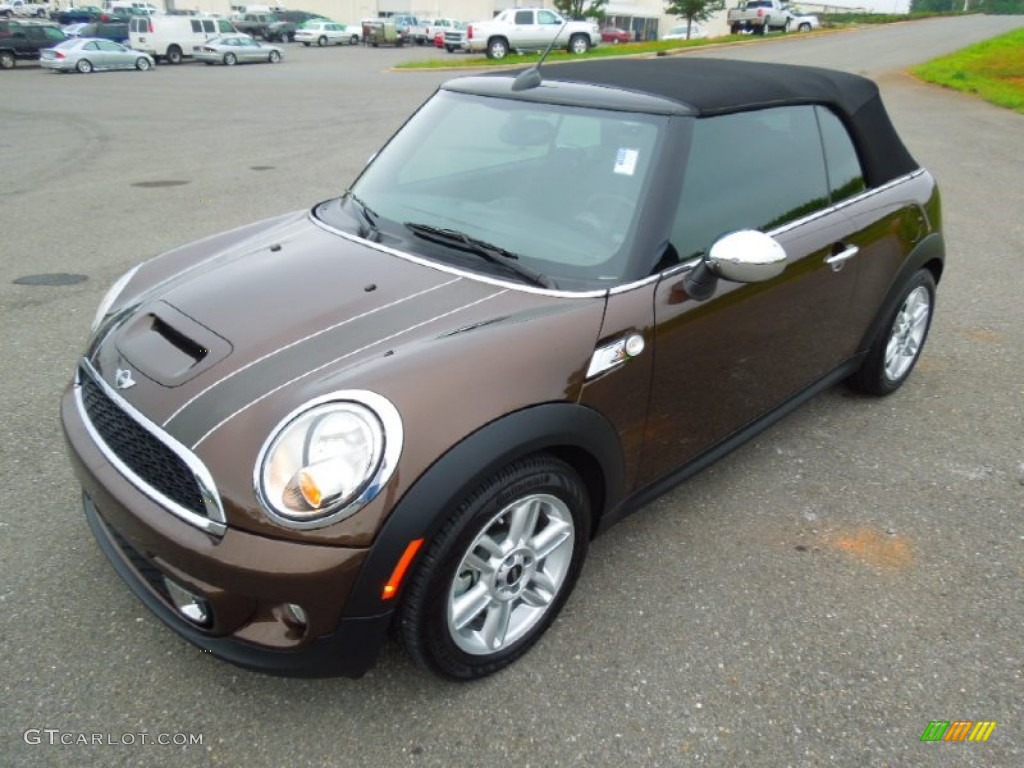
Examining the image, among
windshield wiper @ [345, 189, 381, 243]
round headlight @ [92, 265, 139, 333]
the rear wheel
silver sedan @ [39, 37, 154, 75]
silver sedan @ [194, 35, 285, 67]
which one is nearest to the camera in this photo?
round headlight @ [92, 265, 139, 333]

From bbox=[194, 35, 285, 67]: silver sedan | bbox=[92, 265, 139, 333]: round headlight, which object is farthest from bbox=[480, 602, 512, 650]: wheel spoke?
bbox=[194, 35, 285, 67]: silver sedan

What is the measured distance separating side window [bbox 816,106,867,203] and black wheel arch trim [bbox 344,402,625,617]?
178 cm

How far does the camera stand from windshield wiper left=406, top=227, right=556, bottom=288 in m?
2.40

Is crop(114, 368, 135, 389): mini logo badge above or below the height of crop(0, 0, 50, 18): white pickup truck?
below

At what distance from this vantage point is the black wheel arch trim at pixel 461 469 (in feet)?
5.93

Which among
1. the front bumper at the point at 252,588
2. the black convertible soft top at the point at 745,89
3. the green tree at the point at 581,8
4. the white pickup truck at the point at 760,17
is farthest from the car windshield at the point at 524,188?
the white pickup truck at the point at 760,17

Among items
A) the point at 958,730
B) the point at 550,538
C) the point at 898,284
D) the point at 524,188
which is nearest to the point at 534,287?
the point at 524,188

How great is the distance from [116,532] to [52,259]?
4.58 meters

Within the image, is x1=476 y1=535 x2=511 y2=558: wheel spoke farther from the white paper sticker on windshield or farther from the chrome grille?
the white paper sticker on windshield

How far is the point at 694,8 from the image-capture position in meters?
35.9

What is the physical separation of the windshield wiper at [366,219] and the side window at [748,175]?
3.54 ft

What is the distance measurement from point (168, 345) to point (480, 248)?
3.34 feet

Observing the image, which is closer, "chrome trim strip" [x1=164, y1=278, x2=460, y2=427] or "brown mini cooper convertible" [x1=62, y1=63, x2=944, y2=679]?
"brown mini cooper convertible" [x1=62, y1=63, x2=944, y2=679]

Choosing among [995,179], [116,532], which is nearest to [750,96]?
[116,532]
